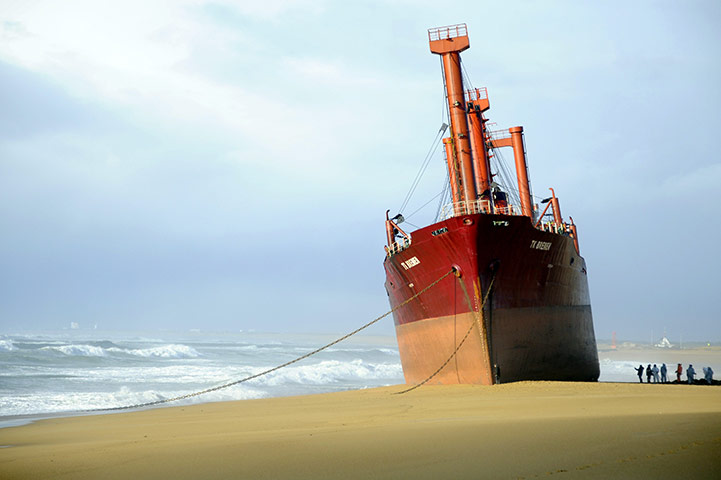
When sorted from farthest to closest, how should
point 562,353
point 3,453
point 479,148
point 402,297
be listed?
point 479,148
point 402,297
point 562,353
point 3,453

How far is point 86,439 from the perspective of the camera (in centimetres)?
857

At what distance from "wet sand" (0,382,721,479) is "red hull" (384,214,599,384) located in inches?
201

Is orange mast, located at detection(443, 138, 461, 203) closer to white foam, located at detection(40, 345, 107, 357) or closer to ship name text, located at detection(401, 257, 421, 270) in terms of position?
ship name text, located at detection(401, 257, 421, 270)

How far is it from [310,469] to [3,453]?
4.96 meters

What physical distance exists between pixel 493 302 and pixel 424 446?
9576 mm

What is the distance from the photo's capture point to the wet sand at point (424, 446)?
14.3ft

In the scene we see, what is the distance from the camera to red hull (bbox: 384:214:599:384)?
47.1ft

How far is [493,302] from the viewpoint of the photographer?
14.5 meters

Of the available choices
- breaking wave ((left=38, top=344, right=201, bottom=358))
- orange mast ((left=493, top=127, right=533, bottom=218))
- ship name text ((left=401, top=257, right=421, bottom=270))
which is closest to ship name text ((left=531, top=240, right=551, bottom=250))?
ship name text ((left=401, top=257, right=421, bottom=270))

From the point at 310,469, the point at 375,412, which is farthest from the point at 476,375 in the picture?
the point at 310,469

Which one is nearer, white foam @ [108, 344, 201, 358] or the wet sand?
the wet sand

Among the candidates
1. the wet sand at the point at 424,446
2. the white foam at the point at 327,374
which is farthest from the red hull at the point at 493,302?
the white foam at the point at 327,374

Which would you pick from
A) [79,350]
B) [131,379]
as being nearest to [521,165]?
[131,379]

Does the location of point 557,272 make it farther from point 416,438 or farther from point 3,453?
point 3,453
